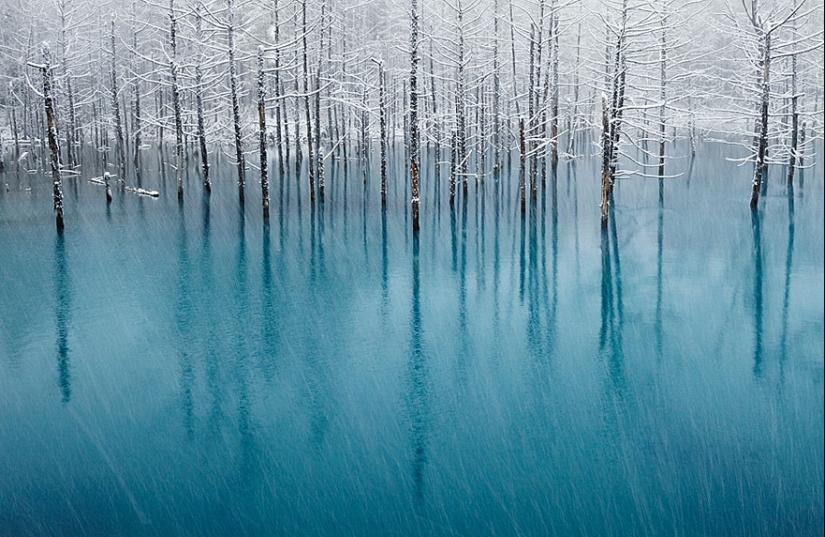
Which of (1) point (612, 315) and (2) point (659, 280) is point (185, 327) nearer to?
(1) point (612, 315)

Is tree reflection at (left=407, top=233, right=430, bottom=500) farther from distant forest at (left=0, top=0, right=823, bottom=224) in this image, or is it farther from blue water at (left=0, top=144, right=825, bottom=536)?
distant forest at (left=0, top=0, right=823, bottom=224)

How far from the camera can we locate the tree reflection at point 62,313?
11188 millimetres

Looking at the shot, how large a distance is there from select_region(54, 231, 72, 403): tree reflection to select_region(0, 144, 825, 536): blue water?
2.9 inches

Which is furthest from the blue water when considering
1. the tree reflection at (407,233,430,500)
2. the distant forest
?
the distant forest

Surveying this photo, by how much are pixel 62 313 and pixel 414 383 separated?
849cm

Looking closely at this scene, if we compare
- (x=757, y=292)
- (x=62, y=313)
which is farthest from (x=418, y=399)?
(x=757, y=292)

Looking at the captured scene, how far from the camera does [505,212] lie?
28.2m

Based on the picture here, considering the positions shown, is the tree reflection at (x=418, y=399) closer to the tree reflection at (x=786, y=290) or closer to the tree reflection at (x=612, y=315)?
the tree reflection at (x=612, y=315)

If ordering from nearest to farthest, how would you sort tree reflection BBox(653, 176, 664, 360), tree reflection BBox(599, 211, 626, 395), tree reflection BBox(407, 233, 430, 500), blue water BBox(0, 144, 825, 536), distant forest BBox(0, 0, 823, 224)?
1. blue water BBox(0, 144, 825, 536)
2. tree reflection BBox(407, 233, 430, 500)
3. tree reflection BBox(599, 211, 626, 395)
4. tree reflection BBox(653, 176, 664, 360)
5. distant forest BBox(0, 0, 823, 224)

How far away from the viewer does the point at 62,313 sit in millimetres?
14992

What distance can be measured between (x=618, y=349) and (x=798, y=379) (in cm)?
294

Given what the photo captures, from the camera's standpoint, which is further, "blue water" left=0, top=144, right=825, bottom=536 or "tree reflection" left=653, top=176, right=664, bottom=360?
"tree reflection" left=653, top=176, right=664, bottom=360

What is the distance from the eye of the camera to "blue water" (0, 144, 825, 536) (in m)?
7.77

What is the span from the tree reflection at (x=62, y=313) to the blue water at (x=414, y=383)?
74mm
